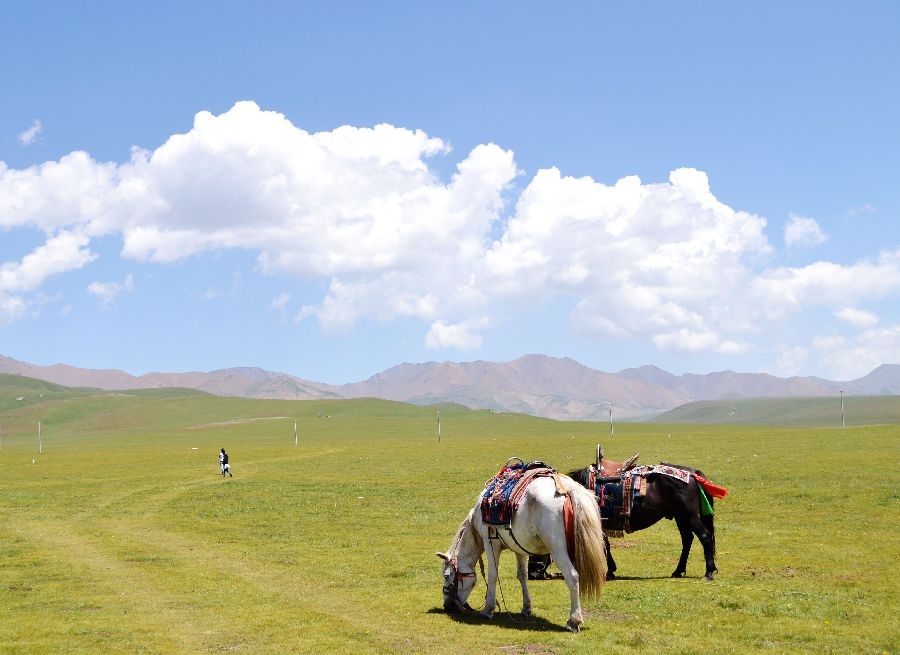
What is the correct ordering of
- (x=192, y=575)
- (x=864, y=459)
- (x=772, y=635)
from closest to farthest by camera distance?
(x=772, y=635) → (x=192, y=575) → (x=864, y=459)

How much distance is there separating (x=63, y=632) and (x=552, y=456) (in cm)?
5003

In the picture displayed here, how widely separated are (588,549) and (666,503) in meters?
5.88

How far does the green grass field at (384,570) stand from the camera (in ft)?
44.6

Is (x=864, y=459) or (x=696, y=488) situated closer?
(x=696, y=488)

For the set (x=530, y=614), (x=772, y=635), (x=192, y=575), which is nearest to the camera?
(x=772, y=635)

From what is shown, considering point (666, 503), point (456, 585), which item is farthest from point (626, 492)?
point (456, 585)

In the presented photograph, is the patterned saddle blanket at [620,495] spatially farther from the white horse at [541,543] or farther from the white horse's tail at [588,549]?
the white horse's tail at [588,549]

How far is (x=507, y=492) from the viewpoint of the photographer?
14.4 m

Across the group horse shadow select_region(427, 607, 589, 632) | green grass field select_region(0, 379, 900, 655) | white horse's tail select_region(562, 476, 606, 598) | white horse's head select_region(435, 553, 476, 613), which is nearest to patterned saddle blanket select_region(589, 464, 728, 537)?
green grass field select_region(0, 379, 900, 655)

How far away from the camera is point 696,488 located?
18844mm

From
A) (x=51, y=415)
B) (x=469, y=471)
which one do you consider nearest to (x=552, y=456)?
(x=469, y=471)

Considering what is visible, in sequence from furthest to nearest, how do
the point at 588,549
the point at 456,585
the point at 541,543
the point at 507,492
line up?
the point at 456,585
the point at 507,492
the point at 541,543
the point at 588,549

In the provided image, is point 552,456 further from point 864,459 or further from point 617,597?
point 617,597

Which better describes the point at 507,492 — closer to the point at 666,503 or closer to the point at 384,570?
the point at 666,503
